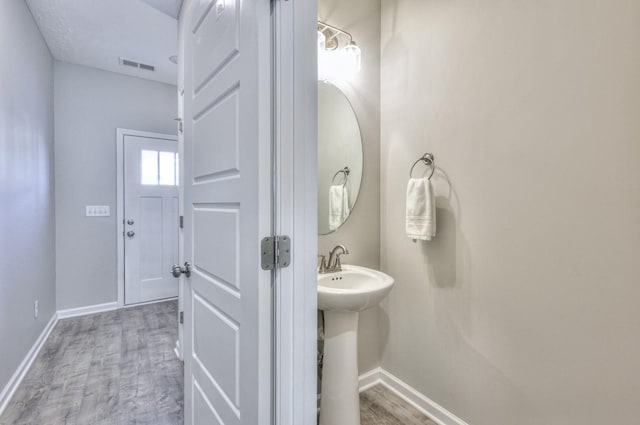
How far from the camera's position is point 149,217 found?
140 inches

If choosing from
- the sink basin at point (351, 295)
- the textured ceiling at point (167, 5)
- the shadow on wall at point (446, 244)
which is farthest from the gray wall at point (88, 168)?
the shadow on wall at point (446, 244)

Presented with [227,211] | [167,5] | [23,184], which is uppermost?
[167,5]

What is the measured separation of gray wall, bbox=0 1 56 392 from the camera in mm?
1835

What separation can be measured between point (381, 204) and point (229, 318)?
1.30 m

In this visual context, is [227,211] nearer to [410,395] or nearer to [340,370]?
[340,370]

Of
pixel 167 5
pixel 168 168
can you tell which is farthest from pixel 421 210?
pixel 168 168

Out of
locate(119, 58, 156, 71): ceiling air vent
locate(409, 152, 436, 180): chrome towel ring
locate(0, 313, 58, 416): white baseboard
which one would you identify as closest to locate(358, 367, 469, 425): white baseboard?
locate(409, 152, 436, 180): chrome towel ring

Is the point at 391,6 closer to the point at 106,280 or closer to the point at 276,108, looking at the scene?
the point at 276,108

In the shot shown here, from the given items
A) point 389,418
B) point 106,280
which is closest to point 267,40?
point 389,418

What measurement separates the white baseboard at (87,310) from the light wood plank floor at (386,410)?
2984mm

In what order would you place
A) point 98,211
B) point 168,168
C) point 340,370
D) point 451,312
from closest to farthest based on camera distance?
point 340,370
point 451,312
point 98,211
point 168,168

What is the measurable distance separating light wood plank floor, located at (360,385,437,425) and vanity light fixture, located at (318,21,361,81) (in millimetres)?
1954

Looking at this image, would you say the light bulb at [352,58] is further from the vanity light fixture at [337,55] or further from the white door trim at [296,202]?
the white door trim at [296,202]

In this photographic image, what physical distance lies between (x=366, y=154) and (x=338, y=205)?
0.40 m
